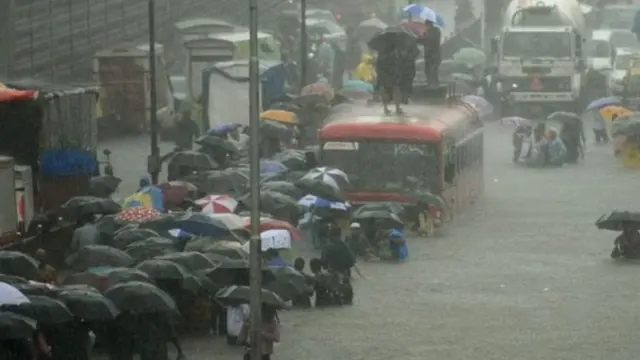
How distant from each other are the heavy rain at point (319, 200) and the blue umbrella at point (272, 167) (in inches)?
3.6

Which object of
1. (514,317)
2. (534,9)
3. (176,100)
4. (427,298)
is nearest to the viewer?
(514,317)

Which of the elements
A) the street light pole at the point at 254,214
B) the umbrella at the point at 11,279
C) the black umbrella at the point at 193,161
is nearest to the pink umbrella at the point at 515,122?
the black umbrella at the point at 193,161

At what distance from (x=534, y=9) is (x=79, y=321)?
42099 mm

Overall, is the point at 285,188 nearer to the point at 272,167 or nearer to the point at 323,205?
the point at 323,205

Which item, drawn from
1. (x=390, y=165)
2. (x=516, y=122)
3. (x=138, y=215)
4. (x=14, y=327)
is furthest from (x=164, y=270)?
(x=516, y=122)

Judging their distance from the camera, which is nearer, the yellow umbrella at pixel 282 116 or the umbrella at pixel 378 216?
the umbrella at pixel 378 216

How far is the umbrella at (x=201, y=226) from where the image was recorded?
26.9 m

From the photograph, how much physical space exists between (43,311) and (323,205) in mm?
12456

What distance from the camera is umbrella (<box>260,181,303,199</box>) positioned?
108ft

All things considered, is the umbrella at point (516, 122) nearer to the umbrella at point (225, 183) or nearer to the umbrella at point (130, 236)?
the umbrella at point (225, 183)

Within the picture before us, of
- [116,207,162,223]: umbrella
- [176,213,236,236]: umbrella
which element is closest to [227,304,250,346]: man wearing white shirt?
[176,213,236,236]: umbrella

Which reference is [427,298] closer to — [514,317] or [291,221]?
[514,317]

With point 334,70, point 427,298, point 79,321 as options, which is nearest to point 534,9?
point 334,70

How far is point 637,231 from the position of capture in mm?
32719
